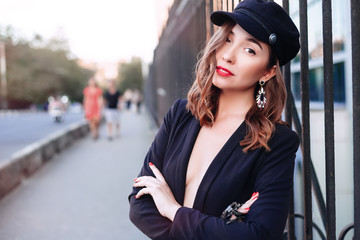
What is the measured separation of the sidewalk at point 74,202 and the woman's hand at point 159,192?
240 centimetres

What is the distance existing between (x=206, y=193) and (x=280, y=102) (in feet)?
1.60

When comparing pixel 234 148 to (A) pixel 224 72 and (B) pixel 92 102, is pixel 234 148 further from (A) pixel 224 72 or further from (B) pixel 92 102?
(B) pixel 92 102

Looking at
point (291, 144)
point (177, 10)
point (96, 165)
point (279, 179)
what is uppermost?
point (177, 10)

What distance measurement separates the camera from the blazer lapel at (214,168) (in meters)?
1.66

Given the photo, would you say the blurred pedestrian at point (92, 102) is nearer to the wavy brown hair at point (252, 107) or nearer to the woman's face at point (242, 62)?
the wavy brown hair at point (252, 107)

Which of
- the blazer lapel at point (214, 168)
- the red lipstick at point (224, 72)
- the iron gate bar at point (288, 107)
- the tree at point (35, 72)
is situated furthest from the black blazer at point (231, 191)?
the tree at point (35, 72)

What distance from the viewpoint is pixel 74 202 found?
560 cm

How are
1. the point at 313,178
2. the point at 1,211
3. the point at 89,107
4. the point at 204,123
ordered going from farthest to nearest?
the point at 89,107 < the point at 1,211 < the point at 313,178 < the point at 204,123

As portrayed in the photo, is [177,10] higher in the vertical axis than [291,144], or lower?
higher

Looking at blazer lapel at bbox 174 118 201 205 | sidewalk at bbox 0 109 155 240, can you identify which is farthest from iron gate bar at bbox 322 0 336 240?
sidewalk at bbox 0 109 155 240

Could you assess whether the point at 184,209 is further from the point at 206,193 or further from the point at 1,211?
the point at 1,211

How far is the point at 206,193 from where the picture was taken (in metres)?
1.66

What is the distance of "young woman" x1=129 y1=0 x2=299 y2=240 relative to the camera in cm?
158

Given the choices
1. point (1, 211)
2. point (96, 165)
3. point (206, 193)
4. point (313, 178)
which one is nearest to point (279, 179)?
point (206, 193)
